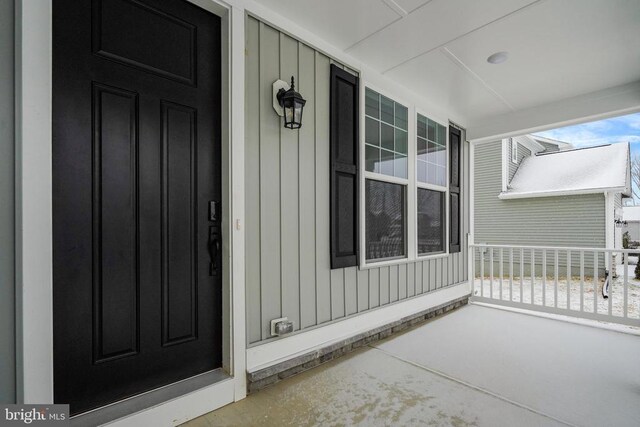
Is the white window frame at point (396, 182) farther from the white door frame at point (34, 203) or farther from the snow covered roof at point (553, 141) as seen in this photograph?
the snow covered roof at point (553, 141)

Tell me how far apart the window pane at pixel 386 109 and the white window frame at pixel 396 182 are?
0.04m

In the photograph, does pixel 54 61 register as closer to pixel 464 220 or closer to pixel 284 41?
pixel 284 41

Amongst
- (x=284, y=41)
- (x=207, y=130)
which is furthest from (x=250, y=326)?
(x=284, y=41)

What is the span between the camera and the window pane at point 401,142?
127 inches

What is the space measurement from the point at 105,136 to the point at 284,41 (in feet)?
4.60

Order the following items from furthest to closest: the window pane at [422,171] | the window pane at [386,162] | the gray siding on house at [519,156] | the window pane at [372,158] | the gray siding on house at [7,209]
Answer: the gray siding on house at [519,156]
the window pane at [422,171]
the window pane at [386,162]
the window pane at [372,158]
the gray siding on house at [7,209]

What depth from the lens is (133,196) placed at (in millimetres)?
1614

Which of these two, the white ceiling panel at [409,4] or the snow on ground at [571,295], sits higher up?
the white ceiling panel at [409,4]

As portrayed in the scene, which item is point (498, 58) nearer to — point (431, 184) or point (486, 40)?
point (486, 40)

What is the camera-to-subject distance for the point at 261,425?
1.62 metres

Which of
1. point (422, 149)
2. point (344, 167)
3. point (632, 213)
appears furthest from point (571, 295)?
point (632, 213)

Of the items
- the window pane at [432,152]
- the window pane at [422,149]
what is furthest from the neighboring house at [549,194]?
the window pane at [422,149]

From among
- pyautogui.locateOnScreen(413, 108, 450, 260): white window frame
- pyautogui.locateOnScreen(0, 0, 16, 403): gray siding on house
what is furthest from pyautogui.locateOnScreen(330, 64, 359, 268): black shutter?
pyautogui.locateOnScreen(0, 0, 16, 403): gray siding on house

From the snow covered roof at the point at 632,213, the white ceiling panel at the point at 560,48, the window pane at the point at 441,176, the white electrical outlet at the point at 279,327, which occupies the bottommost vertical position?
the white electrical outlet at the point at 279,327
